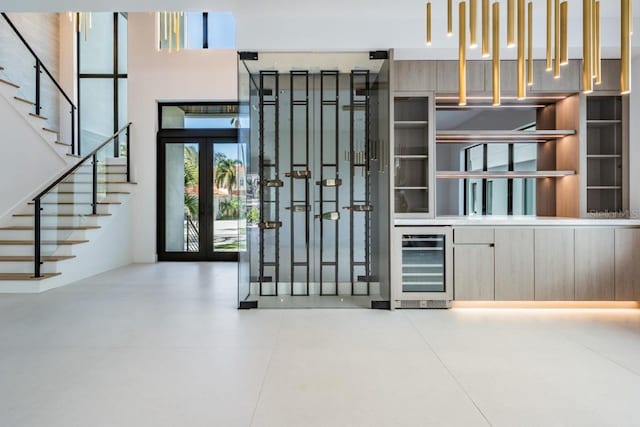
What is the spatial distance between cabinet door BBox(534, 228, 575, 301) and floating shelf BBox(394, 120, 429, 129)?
6.25 feet

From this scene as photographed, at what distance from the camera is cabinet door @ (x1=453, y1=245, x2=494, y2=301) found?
4.55m

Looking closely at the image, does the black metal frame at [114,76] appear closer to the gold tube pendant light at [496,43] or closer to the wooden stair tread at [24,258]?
the wooden stair tread at [24,258]

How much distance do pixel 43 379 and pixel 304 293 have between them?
2.82 m

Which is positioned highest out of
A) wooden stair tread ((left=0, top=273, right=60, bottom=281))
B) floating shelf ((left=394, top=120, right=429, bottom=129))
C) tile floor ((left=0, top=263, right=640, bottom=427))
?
floating shelf ((left=394, top=120, right=429, bottom=129))

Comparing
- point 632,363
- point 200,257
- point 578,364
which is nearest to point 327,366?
point 578,364

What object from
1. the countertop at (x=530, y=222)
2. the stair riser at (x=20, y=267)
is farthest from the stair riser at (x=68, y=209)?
the countertop at (x=530, y=222)

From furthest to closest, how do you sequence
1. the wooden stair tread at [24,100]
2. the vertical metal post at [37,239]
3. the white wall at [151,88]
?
1. the white wall at [151,88]
2. the wooden stair tread at [24,100]
3. the vertical metal post at [37,239]

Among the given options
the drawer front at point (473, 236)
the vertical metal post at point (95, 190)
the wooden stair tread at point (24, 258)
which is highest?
the vertical metal post at point (95, 190)

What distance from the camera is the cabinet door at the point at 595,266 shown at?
4480 millimetres

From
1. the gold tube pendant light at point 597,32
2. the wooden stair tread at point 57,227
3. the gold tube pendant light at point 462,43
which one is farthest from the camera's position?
the wooden stair tread at point 57,227

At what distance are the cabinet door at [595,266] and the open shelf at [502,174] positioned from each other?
0.87 m

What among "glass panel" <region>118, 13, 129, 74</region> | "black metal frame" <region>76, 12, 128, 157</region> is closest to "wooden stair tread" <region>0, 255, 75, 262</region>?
"black metal frame" <region>76, 12, 128, 157</region>

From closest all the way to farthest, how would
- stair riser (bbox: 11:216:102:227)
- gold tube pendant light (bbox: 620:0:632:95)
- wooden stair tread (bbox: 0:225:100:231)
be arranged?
gold tube pendant light (bbox: 620:0:632:95)
stair riser (bbox: 11:216:102:227)
wooden stair tread (bbox: 0:225:100:231)

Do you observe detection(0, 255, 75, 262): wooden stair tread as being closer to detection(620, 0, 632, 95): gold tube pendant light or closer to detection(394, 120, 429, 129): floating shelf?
detection(394, 120, 429, 129): floating shelf
